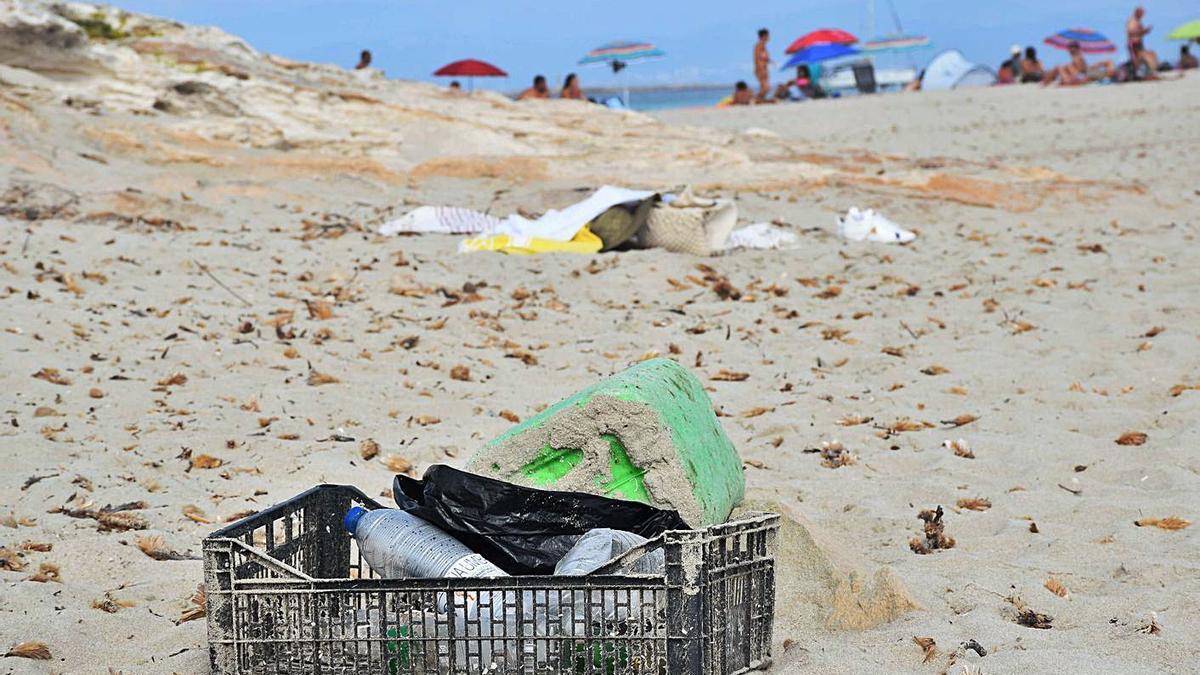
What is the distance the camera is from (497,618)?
96.7 inches

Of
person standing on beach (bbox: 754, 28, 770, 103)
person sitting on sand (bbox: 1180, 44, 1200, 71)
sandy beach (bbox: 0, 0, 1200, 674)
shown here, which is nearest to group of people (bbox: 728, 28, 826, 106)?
person standing on beach (bbox: 754, 28, 770, 103)

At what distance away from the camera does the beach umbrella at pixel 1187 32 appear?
2964 cm

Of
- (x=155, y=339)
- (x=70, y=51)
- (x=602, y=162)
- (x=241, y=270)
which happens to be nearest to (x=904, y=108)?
(x=602, y=162)

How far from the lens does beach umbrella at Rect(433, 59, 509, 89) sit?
25234 millimetres

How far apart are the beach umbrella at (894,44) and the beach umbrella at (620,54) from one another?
9.40 m

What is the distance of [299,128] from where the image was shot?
10.8m

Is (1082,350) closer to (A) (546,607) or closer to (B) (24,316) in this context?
(A) (546,607)

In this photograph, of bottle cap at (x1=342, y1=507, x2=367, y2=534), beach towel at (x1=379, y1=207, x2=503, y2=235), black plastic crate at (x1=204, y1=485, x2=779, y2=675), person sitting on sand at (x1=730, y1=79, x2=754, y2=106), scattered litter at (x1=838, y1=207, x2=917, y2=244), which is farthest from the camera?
person sitting on sand at (x1=730, y1=79, x2=754, y2=106)

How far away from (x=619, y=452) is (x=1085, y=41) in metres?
32.6

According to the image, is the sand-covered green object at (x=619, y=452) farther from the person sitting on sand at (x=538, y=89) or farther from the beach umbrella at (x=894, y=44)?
the beach umbrella at (x=894, y=44)

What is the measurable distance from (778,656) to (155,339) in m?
3.97

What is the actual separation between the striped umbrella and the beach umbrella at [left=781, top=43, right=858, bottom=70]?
414 cm

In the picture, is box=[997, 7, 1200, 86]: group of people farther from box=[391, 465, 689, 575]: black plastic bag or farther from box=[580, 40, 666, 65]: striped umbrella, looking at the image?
box=[391, 465, 689, 575]: black plastic bag

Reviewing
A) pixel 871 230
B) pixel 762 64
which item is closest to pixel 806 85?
pixel 762 64
